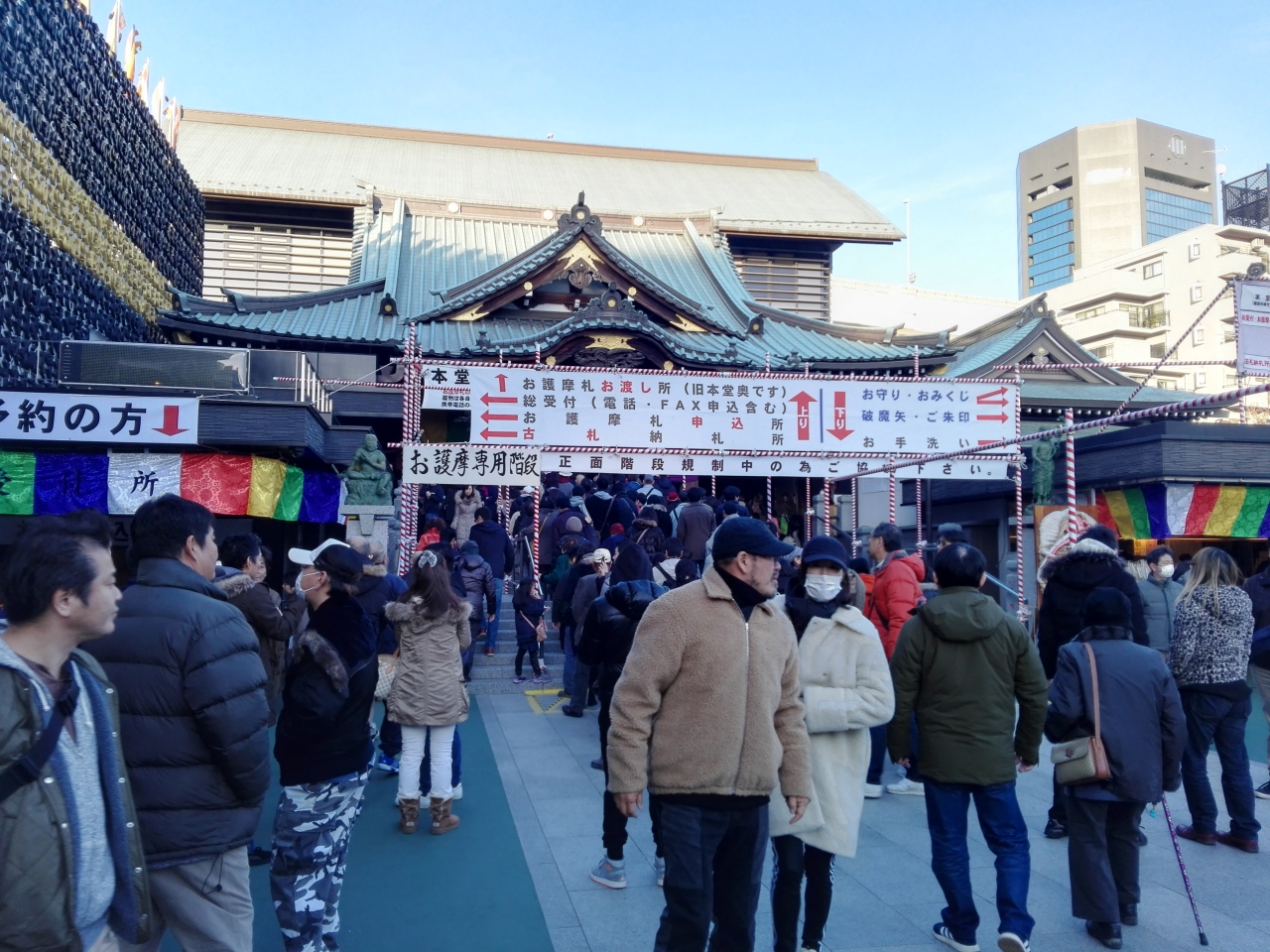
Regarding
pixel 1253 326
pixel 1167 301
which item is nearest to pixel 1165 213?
pixel 1167 301

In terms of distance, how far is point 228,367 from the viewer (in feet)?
37.3

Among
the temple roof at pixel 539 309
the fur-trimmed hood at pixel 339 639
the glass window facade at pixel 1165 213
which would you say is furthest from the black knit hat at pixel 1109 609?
the glass window facade at pixel 1165 213

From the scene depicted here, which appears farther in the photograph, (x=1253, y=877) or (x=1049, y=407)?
(x=1049, y=407)

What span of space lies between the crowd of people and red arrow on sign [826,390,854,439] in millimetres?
5131

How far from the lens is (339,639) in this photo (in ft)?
12.2

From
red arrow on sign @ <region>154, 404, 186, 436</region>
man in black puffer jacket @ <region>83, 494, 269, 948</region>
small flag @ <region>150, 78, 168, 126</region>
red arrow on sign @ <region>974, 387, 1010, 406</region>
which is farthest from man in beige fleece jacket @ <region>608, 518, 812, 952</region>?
small flag @ <region>150, 78, 168, 126</region>

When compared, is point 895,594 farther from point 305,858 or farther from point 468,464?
point 468,464

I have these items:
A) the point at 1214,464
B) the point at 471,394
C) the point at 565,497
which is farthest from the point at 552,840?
the point at 1214,464

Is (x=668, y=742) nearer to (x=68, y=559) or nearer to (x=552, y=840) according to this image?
(x=68, y=559)

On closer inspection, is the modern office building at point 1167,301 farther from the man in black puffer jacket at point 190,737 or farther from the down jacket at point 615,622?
the man in black puffer jacket at point 190,737

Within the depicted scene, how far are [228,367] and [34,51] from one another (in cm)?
494

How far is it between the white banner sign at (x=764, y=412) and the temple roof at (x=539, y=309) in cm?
456

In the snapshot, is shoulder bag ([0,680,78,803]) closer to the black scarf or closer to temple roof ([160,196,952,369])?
the black scarf

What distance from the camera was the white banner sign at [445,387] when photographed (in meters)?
10.3
